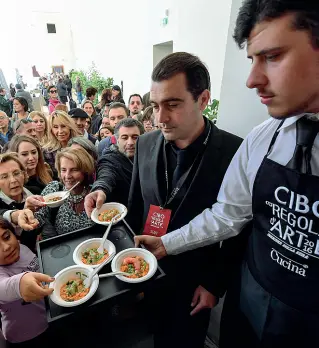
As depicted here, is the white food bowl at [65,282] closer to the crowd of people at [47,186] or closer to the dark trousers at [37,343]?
the crowd of people at [47,186]

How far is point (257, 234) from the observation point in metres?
0.99

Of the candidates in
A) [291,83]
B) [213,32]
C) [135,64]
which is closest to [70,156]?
[291,83]

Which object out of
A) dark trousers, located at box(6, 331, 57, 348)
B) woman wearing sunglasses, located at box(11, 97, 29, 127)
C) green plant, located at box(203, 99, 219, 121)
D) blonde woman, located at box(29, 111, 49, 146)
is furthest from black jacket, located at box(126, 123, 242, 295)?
woman wearing sunglasses, located at box(11, 97, 29, 127)

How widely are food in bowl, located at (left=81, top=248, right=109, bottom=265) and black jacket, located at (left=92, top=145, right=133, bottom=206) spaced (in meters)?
0.69

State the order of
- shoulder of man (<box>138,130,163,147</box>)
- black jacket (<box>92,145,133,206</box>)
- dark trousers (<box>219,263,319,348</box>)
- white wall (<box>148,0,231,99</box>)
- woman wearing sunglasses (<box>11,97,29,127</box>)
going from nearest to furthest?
dark trousers (<box>219,263,319,348</box>), shoulder of man (<box>138,130,163,147</box>), black jacket (<box>92,145,133,206</box>), white wall (<box>148,0,231,99</box>), woman wearing sunglasses (<box>11,97,29,127</box>)

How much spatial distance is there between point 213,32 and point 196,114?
367 centimetres

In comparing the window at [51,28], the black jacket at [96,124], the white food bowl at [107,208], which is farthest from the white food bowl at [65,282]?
the window at [51,28]

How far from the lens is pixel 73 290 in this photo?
0.98 m

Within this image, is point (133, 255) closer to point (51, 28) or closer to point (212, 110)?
point (212, 110)

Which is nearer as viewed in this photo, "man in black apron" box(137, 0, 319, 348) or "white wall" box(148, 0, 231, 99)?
"man in black apron" box(137, 0, 319, 348)

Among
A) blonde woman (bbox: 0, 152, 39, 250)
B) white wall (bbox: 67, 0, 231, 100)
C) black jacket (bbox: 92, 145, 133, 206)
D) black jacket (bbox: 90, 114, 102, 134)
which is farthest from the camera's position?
black jacket (bbox: 90, 114, 102, 134)

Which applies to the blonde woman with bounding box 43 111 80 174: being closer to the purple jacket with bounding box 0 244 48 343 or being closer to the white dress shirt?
the purple jacket with bounding box 0 244 48 343

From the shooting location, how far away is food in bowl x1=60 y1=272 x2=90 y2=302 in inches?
38.0

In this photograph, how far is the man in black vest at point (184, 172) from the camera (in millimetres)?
1223
